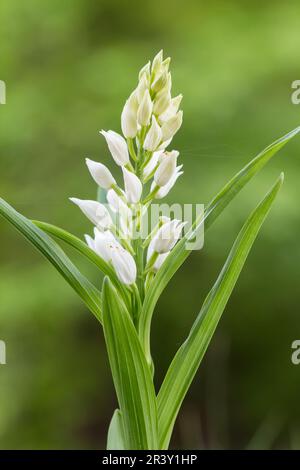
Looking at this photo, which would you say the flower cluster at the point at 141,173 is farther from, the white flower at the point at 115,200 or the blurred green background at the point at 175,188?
the blurred green background at the point at 175,188

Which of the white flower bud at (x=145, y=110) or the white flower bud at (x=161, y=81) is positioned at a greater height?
the white flower bud at (x=161, y=81)

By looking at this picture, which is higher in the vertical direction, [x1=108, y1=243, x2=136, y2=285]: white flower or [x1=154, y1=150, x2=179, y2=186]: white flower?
[x1=154, y1=150, x2=179, y2=186]: white flower

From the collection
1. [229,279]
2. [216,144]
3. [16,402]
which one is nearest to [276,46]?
A: [216,144]

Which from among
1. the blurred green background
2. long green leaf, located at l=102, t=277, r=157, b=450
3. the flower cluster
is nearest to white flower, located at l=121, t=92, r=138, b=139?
the flower cluster

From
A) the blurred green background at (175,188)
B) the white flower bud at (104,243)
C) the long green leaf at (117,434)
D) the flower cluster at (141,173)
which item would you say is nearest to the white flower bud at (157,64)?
the flower cluster at (141,173)

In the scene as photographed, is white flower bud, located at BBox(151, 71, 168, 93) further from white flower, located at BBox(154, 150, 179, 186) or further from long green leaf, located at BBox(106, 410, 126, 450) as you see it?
long green leaf, located at BBox(106, 410, 126, 450)

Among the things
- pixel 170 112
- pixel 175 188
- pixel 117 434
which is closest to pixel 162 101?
pixel 170 112

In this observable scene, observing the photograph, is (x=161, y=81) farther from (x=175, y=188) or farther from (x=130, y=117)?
(x=175, y=188)
